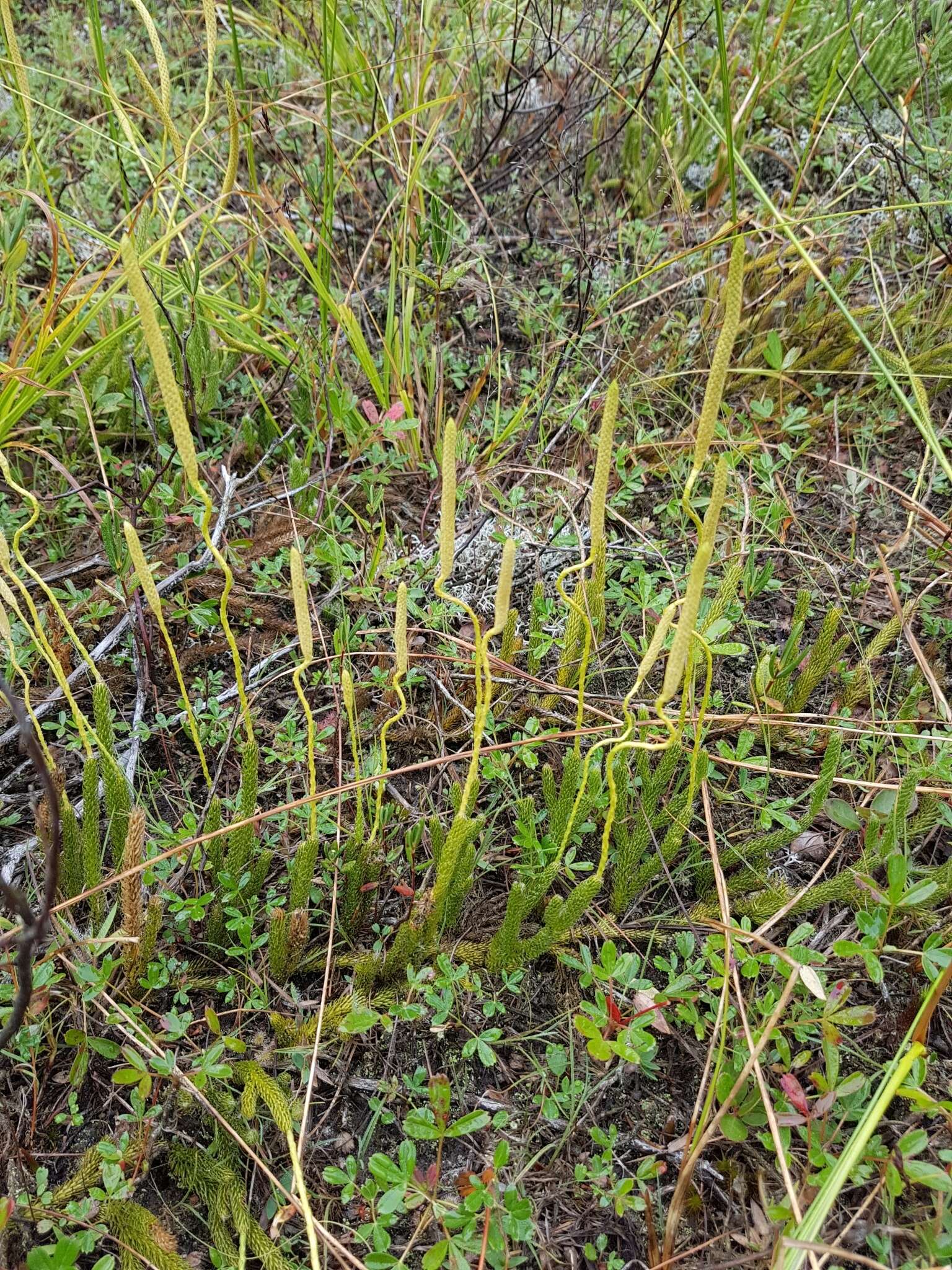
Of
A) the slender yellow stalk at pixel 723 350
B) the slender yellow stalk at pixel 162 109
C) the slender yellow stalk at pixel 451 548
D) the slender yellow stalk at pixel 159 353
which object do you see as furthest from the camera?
the slender yellow stalk at pixel 162 109

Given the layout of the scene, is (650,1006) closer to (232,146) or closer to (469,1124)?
(469,1124)

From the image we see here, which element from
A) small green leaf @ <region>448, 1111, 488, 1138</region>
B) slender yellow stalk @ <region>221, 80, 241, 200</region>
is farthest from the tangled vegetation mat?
slender yellow stalk @ <region>221, 80, 241, 200</region>

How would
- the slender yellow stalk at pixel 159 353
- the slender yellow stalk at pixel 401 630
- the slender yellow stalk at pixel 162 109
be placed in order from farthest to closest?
the slender yellow stalk at pixel 162 109 → the slender yellow stalk at pixel 401 630 → the slender yellow stalk at pixel 159 353

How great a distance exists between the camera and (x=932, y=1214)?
1.40m

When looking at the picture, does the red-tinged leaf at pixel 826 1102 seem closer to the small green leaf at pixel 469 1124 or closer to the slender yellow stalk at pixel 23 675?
the small green leaf at pixel 469 1124

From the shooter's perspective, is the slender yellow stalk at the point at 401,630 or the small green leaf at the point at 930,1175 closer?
the small green leaf at the point at 930,1175

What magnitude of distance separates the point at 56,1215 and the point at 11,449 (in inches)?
77.0

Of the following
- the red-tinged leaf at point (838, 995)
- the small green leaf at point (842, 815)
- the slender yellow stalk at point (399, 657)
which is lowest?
the red-tinged leaf at point (838, 995)

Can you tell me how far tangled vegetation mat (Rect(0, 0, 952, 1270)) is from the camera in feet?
4.65

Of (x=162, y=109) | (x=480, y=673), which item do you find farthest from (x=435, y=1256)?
(x=162, y=109)

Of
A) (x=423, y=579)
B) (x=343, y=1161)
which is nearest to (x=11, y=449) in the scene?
(x=423, y=579)

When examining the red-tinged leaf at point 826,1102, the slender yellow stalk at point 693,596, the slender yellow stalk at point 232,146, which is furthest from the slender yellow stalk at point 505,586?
the slender yellow stalk at point 232,146

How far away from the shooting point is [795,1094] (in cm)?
145

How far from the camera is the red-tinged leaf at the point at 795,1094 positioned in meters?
1.44
